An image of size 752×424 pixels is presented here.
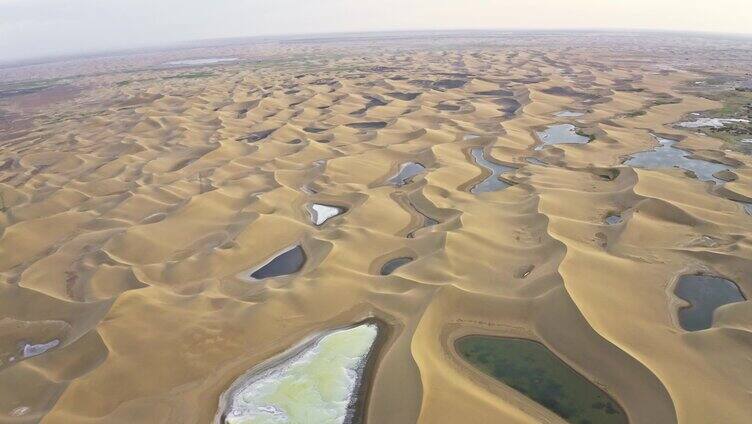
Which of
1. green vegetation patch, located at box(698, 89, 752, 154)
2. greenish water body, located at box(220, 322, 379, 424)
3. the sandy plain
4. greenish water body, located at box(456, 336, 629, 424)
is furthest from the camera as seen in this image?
green vegetation patch, located at box(698, 89, 752, 154)

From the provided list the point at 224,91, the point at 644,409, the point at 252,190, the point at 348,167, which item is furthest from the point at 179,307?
the point at 224,91

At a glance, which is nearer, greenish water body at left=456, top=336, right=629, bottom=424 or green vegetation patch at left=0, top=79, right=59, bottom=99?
greenish water body at left=456, top=336, right=629, bottom=424

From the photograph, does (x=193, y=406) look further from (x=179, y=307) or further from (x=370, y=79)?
(x=370, y=79)

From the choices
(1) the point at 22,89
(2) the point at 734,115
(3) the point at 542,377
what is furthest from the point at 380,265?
(1) the point at 22,89

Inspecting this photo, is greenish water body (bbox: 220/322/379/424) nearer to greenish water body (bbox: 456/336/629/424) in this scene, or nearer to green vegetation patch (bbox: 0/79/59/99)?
greenish water body (bbox: 456/336/629/424)

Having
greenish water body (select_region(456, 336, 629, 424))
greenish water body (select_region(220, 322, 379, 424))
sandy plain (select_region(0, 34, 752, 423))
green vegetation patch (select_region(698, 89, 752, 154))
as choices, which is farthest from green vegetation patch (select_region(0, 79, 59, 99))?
green vegetation patch (select_region(698, 89, 752, 154))

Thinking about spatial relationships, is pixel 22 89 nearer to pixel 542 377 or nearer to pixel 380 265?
pixel 380 265
